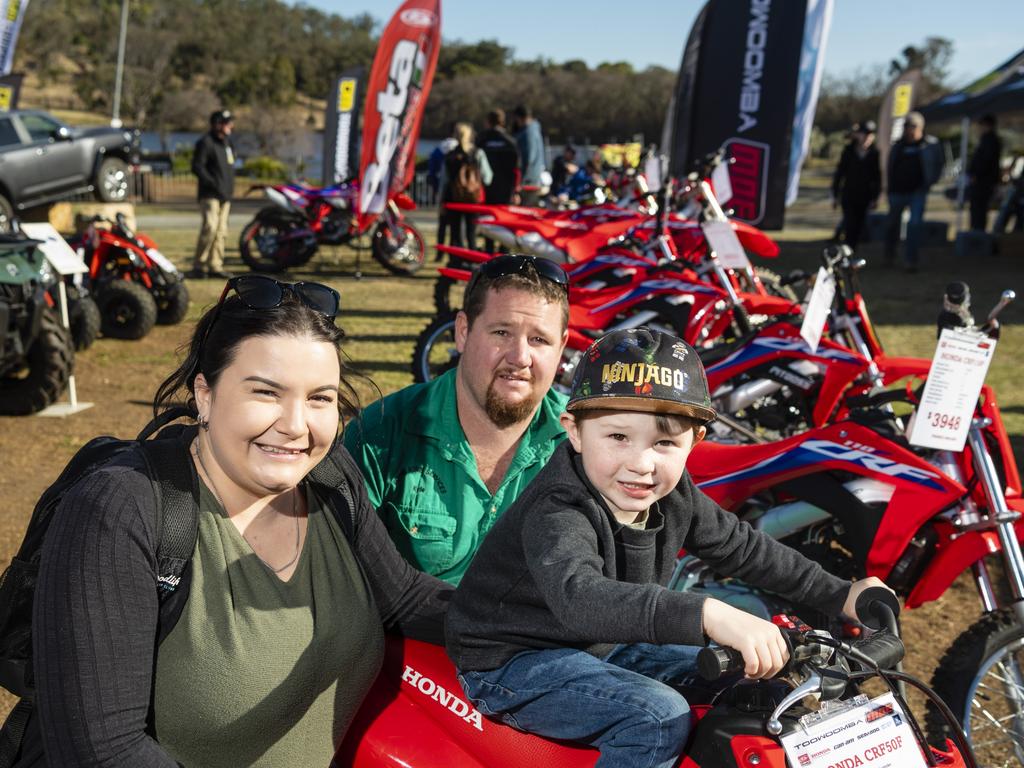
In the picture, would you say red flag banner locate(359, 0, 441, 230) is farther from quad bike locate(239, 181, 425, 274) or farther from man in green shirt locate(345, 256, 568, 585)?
man in green shirt locate(345, 256, 568, 585)

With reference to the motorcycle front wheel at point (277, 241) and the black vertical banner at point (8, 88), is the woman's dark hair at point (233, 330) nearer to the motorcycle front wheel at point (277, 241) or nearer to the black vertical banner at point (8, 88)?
the motorcycle front wheel at point (277, 241)

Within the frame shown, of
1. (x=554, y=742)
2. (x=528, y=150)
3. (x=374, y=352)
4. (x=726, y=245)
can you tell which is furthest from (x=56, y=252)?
(x=528, y=150)

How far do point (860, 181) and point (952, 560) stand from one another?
552 inches

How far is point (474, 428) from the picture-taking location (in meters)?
2.65

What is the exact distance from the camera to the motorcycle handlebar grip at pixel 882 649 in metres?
1.65

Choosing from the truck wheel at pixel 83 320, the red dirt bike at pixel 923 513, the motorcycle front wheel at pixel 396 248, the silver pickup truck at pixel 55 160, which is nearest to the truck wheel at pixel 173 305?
the truck wheel at pixel 83 320

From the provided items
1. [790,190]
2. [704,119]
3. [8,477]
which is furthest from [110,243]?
[790,190]

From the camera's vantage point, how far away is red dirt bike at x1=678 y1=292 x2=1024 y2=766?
9.55 ft

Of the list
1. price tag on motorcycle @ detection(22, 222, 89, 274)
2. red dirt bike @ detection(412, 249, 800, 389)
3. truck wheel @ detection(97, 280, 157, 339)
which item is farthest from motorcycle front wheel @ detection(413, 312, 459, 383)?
truck wheel @ detection(97, 280, 157, 339)

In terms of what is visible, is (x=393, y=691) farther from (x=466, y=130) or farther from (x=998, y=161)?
(x=998, y=161)

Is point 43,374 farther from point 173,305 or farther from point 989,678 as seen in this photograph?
point 989,678

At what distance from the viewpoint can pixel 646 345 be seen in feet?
6.17

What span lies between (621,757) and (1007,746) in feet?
6.93

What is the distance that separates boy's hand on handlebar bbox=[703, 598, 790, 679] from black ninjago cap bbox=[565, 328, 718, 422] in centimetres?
41
